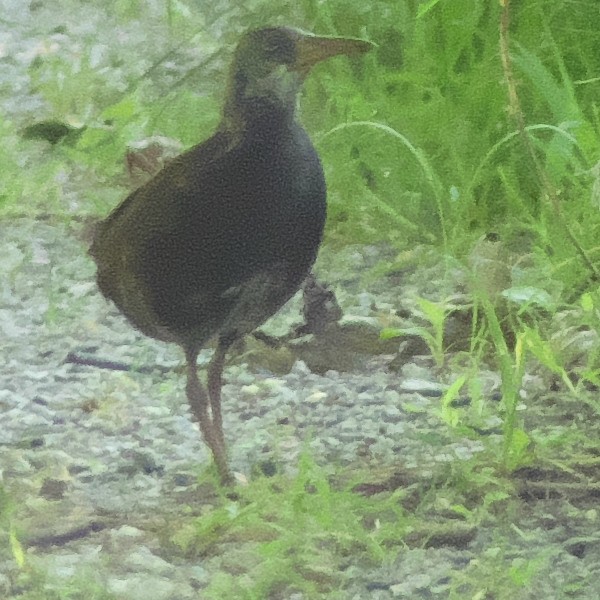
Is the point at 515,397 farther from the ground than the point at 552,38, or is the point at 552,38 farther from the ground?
the point at 552,38

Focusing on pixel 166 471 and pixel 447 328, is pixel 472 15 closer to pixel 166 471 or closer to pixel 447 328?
pixel 447 328

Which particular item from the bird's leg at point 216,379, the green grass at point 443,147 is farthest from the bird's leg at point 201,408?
the green grass at point 443,147

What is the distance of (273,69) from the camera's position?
55 centimetres

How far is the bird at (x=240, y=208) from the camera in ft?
1.80

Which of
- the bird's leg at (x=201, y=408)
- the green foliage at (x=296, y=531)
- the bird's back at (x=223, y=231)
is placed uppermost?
the bird's back at (x=223, y=231)

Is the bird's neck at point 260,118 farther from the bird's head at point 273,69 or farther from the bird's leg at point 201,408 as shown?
the bird's leg at point 201,408

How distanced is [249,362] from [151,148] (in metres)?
0.15

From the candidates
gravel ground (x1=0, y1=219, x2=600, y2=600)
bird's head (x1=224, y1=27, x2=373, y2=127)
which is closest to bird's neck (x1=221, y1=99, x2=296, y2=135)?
bird's head (x1=224, y1=27, x2=373, y2=127)

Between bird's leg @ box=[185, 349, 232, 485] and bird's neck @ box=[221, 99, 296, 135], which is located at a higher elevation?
bird's neck @ box=[221, 99, 296, 135]

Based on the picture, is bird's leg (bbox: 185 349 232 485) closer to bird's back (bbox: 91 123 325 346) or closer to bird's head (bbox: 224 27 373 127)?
bird's back (bbox: 91 123 325 346)

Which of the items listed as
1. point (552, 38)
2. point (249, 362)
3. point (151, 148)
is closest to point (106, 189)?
point (151, 148)

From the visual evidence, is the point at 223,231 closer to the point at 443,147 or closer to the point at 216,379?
the point at 216,379

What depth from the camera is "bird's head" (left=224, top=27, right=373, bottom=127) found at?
552 millimetres

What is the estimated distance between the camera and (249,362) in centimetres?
66
